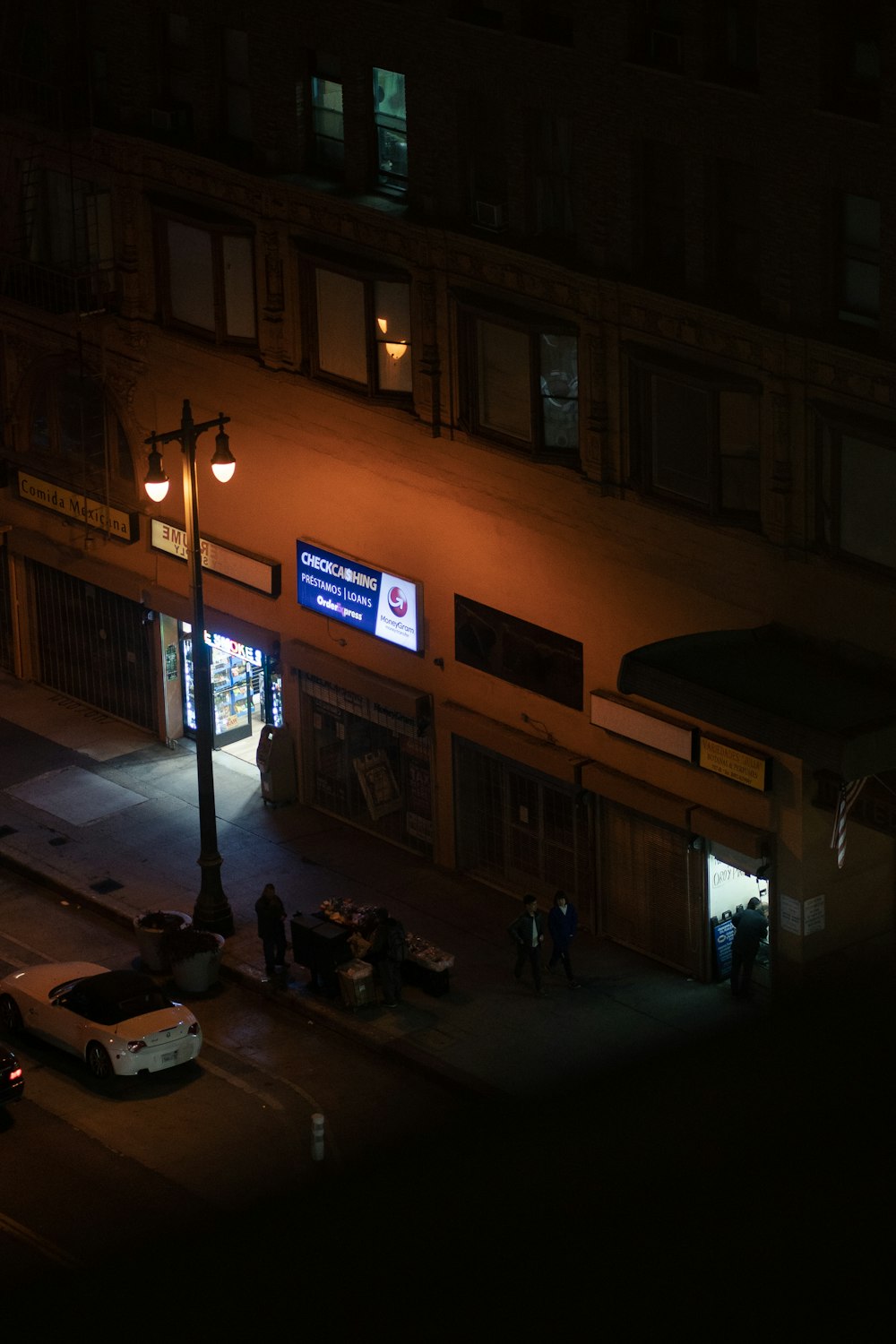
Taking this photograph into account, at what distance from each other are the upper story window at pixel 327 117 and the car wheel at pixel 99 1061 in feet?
46.5

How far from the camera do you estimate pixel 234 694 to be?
120 feet

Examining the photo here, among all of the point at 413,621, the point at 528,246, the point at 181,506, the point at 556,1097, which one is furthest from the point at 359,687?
the point at 556,1097

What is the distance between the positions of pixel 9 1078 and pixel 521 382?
12.4 meters

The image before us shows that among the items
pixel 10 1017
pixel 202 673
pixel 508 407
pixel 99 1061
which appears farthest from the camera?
pixel 202 673

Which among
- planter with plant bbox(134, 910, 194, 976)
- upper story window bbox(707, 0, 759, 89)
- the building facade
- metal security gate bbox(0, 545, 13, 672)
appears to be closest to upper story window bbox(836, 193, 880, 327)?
the building facade

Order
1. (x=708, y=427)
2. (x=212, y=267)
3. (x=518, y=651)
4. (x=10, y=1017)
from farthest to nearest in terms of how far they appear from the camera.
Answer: (x=212, y=267)
(x=518, y=651)
(x=10, y=1017)
(x=708, y=427)

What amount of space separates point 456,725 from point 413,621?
1827 millimetres

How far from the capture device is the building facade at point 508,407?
24578 mm

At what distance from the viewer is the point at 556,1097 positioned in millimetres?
3482

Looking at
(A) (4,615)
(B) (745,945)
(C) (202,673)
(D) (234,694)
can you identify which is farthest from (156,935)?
(A) (4,615)

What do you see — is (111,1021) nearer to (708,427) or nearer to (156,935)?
(156,935)

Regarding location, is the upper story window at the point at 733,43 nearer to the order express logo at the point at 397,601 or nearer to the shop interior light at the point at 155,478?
the shop interior light at the point at 155,478

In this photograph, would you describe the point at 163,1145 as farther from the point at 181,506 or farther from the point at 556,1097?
the point at 556,1097

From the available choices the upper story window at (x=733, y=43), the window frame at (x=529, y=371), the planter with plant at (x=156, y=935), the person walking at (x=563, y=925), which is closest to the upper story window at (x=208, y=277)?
the window frame at (x=529, y=371)
